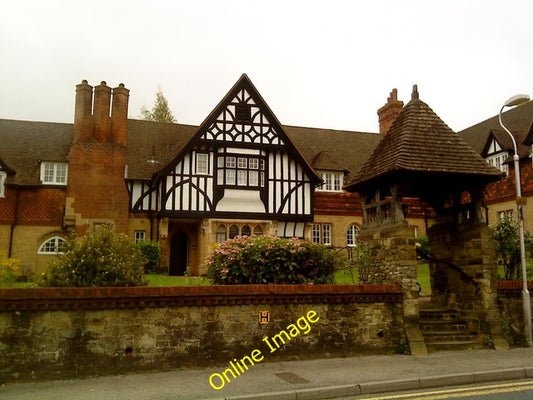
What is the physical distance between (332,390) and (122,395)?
3.32m

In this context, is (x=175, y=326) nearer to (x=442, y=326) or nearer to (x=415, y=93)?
(x=442, y=326)

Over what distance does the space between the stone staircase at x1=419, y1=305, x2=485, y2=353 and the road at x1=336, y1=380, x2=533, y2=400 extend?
2616mm

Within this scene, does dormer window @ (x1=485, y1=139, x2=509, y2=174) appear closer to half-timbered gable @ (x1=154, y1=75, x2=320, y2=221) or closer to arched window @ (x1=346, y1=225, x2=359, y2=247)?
arched window @ (x1=346, y1=225, x2=359, y2=247)

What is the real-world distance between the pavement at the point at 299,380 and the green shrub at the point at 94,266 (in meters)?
2.06

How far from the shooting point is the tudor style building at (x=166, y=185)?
24.2m

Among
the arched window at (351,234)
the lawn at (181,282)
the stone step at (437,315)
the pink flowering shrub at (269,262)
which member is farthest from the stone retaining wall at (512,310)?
the arched window at (351,234)

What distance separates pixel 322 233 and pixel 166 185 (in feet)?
32.8

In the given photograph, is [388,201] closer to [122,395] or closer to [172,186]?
[122,395]

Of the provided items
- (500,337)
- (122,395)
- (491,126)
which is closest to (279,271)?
(122,395)

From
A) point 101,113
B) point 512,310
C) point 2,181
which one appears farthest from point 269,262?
point 2,181

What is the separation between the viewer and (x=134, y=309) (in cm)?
892

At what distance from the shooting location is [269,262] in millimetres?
10961

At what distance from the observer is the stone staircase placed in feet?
36.2

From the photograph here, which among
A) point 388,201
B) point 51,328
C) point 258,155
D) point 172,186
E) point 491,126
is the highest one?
point 491,126
